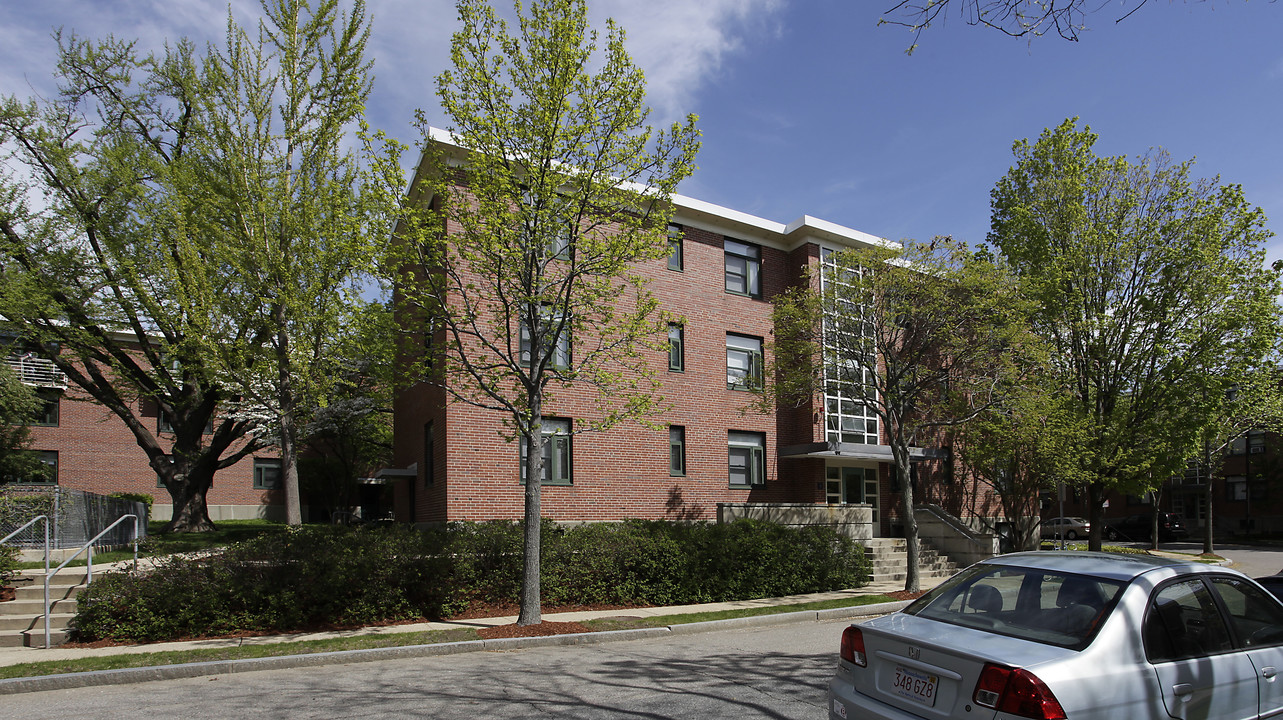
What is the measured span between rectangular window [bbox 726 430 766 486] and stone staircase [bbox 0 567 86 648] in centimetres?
1542

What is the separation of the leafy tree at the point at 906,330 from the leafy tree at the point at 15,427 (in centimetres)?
3070

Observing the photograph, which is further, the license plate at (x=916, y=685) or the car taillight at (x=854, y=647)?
the car taillight at (x=854, y=647)

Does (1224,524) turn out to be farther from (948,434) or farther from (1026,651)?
(1026,651)

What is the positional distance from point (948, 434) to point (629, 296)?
13349mm

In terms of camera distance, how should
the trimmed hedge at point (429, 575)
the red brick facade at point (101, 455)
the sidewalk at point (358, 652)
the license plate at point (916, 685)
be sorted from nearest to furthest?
the license plate at point (916, 685) → the sidewalk at point (358, 652) → the trimmed hedge at point (429, 575) → the red brick facade at point (101, 455)

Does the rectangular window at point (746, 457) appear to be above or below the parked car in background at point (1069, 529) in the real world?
above

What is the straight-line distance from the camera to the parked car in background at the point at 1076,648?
4.05 meters

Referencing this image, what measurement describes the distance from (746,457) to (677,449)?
2477mm

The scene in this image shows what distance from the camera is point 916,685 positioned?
175 inches

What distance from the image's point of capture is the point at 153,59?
2166 cm

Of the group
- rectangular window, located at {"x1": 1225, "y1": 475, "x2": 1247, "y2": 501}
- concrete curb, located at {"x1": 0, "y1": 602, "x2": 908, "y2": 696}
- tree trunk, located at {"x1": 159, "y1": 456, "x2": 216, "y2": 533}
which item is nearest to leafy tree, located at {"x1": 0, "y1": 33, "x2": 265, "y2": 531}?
tree trunk, located at {"x1": 159, "y1": 456, "x2": 216, "y2": 533}

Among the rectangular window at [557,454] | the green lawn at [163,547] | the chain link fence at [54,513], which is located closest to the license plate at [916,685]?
the green lawn at [163,547]

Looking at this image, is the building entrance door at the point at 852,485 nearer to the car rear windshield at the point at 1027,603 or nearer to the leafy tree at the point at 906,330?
the leafy tree at the point at 906,330

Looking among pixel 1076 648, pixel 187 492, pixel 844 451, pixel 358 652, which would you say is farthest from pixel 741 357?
pixel 1076 648
